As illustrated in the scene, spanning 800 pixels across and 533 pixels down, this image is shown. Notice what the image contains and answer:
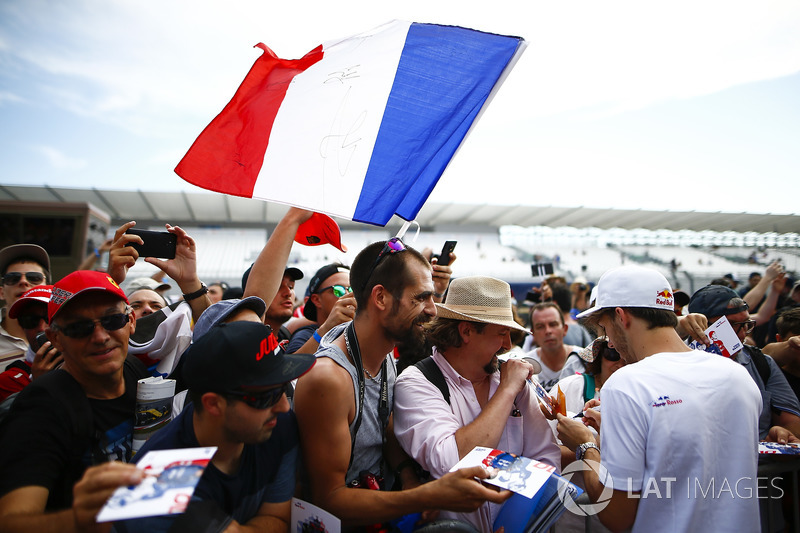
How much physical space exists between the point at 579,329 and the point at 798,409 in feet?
11.0

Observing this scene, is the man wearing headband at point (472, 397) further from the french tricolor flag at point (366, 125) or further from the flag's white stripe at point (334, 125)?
the flag's white stripe at point (334, 125)

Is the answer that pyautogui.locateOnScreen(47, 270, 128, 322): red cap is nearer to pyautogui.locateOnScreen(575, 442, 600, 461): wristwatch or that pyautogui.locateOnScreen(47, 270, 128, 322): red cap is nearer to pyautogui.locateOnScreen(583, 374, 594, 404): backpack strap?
pyautogui.locateOnScreen(575, 442, 600, 461): wristwatch

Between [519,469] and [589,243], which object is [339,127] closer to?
[519,469]

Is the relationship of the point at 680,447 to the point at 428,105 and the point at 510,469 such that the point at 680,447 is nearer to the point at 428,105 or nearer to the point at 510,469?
the point at 510,469

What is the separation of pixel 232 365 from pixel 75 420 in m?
0.76

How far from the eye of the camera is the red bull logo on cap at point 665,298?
2.45 metres

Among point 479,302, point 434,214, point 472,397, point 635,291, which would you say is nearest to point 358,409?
point 472,397

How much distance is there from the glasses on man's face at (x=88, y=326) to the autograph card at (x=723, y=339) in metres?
3.87

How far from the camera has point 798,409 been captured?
3490 mm

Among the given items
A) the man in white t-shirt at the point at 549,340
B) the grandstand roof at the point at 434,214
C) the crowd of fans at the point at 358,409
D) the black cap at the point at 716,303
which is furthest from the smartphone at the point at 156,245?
the grandstand roof at the point at 434,214

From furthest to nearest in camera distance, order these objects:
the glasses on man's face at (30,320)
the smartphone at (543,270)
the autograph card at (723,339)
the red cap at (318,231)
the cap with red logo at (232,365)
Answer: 1. the smartphone at (543,270)
2. the autograph card at (723,339)
3. the red cap at (318,231)
4. the glasses on man's face at (30,320)
5. the cap with red logo at (232,365)

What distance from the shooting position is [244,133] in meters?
2.93

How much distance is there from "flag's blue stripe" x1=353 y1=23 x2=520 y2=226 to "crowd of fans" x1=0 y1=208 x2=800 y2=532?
539 mm

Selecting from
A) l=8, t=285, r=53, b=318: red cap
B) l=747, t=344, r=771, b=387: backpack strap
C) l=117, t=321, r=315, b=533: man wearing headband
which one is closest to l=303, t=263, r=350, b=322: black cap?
l=8, t=285, r=53, b=318: red cap
